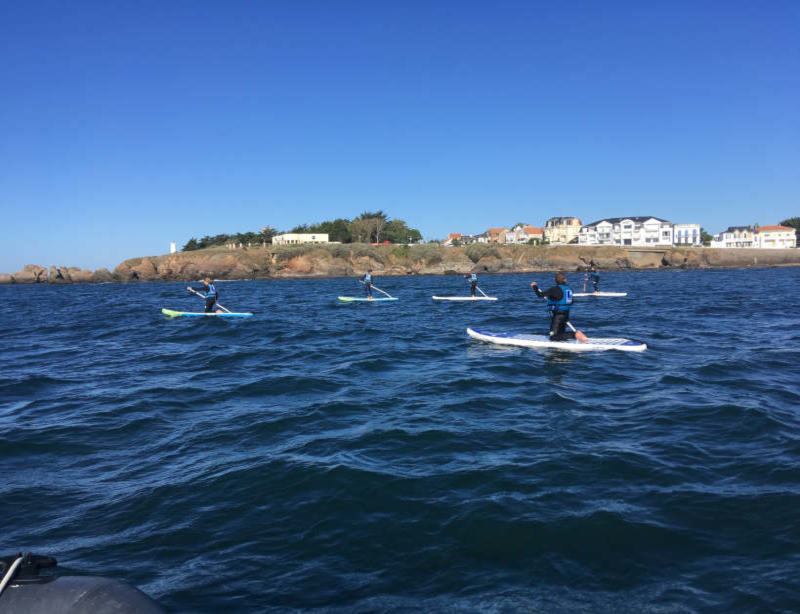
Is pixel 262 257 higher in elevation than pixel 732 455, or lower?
higher

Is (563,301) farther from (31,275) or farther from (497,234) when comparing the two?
(497,234)

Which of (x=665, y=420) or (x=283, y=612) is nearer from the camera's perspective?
(x=283, y=612)

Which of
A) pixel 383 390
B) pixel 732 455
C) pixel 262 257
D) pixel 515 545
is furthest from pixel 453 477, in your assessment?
pixel 262 257

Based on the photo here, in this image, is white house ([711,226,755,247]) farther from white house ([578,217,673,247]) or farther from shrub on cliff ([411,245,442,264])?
shrub on cliff ([411,245,442,264])

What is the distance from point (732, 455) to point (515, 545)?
3973 mm

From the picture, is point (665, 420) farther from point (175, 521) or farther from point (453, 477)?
point (175, 521)

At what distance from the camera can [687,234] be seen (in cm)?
13525

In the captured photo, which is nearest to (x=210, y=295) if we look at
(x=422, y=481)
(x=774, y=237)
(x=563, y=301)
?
(x=563, y=301)

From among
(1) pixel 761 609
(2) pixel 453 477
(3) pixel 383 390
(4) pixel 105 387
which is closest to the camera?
(1) pixel 761 609

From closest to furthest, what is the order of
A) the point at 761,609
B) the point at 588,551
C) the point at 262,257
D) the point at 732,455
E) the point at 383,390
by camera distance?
the point at 761,609 → the point at 588,551 → the point at 732,455 → the point at 383,390 → the point at 262,257

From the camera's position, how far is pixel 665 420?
8320 millimetres

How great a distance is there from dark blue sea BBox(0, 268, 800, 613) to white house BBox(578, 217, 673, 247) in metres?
114

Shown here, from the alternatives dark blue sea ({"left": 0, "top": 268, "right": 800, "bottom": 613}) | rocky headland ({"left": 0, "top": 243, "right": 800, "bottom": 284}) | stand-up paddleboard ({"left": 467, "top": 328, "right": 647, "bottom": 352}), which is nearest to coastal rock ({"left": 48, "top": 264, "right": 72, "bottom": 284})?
rocky headland ({"left": 0, "top": 243, "right": 800, "bottom": 284})

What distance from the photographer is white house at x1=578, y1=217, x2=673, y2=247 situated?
378 feet
